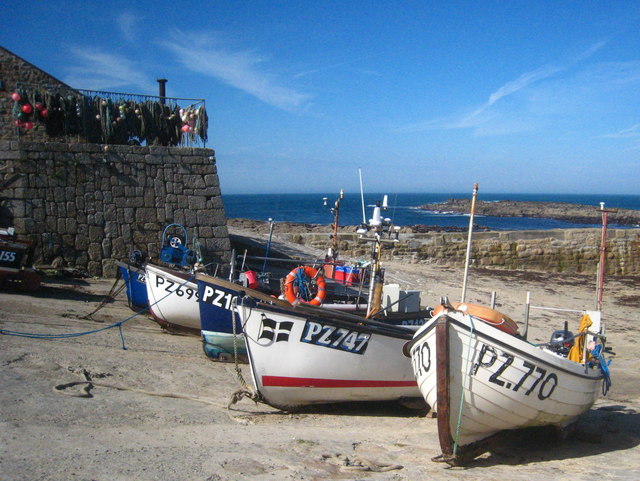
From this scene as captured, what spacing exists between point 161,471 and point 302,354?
2.47 meters

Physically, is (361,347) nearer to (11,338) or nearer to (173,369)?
(173,369)

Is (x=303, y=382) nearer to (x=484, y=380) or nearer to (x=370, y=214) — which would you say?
(x=484, y=380)

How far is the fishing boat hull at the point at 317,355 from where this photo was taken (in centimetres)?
654

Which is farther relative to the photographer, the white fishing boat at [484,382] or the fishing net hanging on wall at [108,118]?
the fishing net hanging on wall at [108,118]

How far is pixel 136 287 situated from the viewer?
34.9ft

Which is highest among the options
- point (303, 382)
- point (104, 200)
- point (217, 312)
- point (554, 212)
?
point (554, 212)

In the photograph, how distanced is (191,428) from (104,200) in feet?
28.2

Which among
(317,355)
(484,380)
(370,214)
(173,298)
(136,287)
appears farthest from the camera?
(370,214)

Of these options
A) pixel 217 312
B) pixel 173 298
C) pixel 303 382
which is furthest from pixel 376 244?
pixel 173 298

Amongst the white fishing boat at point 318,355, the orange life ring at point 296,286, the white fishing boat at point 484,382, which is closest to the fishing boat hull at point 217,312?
the orange life ring at point 296,286

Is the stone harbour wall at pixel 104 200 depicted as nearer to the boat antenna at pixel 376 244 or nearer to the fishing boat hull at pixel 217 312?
the fishing boat hull at pixel 217 312

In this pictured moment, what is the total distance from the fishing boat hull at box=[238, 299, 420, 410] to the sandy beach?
306mm

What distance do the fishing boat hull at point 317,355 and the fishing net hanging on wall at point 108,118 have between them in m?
8.05

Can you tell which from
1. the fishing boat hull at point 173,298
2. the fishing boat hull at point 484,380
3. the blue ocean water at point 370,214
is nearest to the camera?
the fishing boat hull at point 484,380
